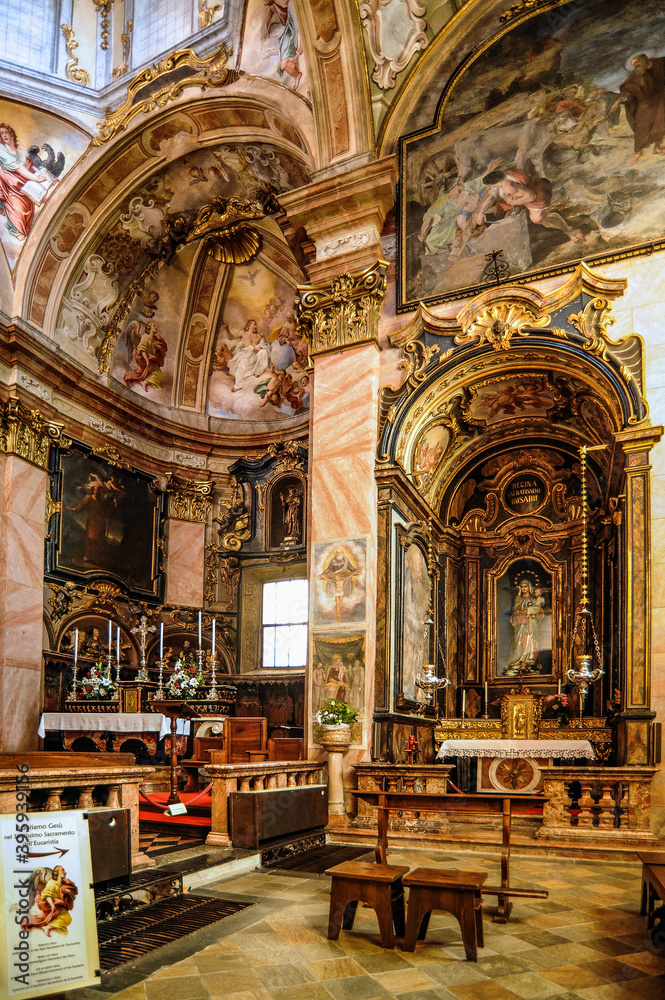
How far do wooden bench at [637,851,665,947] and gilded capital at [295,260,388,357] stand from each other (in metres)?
7.59

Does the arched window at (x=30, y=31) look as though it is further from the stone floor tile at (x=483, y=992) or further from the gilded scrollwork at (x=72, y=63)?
the stone floor tile at (x=483, y=992)

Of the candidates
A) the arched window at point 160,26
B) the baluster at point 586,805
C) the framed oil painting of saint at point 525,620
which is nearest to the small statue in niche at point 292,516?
the framed oil painting of saint at point 525,620

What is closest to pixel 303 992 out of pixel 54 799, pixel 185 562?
pixel 54 799

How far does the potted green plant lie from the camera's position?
32.5ft

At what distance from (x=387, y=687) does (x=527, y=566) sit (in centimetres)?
431

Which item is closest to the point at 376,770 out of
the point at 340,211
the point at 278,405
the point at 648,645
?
the point at 648,645

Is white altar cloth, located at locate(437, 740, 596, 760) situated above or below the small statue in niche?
below

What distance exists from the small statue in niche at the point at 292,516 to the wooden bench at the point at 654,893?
11.1 metres

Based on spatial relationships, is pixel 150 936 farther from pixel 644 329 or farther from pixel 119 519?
pixel 119 519

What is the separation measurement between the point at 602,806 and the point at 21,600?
888 centimetres

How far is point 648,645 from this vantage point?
9.12 metres

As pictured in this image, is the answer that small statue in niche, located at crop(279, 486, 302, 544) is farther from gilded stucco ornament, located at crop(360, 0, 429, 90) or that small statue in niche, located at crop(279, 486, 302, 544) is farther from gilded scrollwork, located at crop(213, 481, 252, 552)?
gilded stucco ornament, located at crop(360, 0, 429, 90)

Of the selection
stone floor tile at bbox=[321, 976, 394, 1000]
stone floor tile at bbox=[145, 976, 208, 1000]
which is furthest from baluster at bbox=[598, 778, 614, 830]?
stone floor tile at bbox=[145, 976, 208, 1000]

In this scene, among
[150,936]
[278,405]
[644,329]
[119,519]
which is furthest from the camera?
[278,405]
